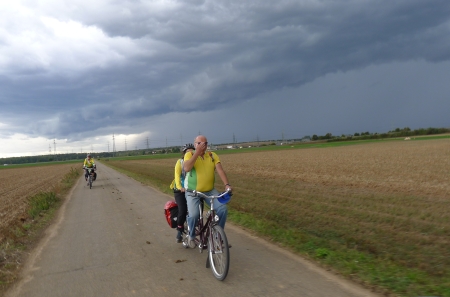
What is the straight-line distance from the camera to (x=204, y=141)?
20.2 feet

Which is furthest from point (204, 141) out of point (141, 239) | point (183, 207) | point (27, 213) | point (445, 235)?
point (27, 213)

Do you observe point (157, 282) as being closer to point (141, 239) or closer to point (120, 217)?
point (141, 239)

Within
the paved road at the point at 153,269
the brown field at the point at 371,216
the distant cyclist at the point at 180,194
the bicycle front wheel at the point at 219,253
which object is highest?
the distant cyclist at the point at 180,194

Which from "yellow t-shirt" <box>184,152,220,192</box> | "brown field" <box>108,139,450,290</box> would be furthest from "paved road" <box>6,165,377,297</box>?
"yellow t-shirt" <box>184,152,220,192</box>

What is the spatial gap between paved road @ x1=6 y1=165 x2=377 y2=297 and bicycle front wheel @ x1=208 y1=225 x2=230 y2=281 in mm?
137

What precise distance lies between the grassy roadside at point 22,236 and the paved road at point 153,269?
24cm

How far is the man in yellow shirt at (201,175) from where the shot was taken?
6.14m

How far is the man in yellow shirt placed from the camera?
614 cm

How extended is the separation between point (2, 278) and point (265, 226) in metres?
5.39

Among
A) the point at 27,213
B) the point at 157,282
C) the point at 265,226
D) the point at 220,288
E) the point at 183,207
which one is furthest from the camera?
the point at 27,213

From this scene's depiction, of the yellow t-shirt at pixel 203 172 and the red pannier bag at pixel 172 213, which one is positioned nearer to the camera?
the yellow t-shirt at pixel 203 172

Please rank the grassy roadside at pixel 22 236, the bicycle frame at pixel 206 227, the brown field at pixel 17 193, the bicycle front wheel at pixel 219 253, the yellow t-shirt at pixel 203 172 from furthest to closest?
A: the brown field at pixel 17 193 → the grassy roadside at pixel 22 236 → the yellow t-shirt at pixel 203 172 → the bicycle frame at pixel 206 227 → the bicycle front wheel at pixel 219 253

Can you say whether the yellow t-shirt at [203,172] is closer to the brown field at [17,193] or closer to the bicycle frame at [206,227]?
the bicycle frame at [206,227]

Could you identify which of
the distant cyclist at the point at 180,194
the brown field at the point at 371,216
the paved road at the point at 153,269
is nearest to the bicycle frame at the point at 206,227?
the paved road at the point at 153,269
